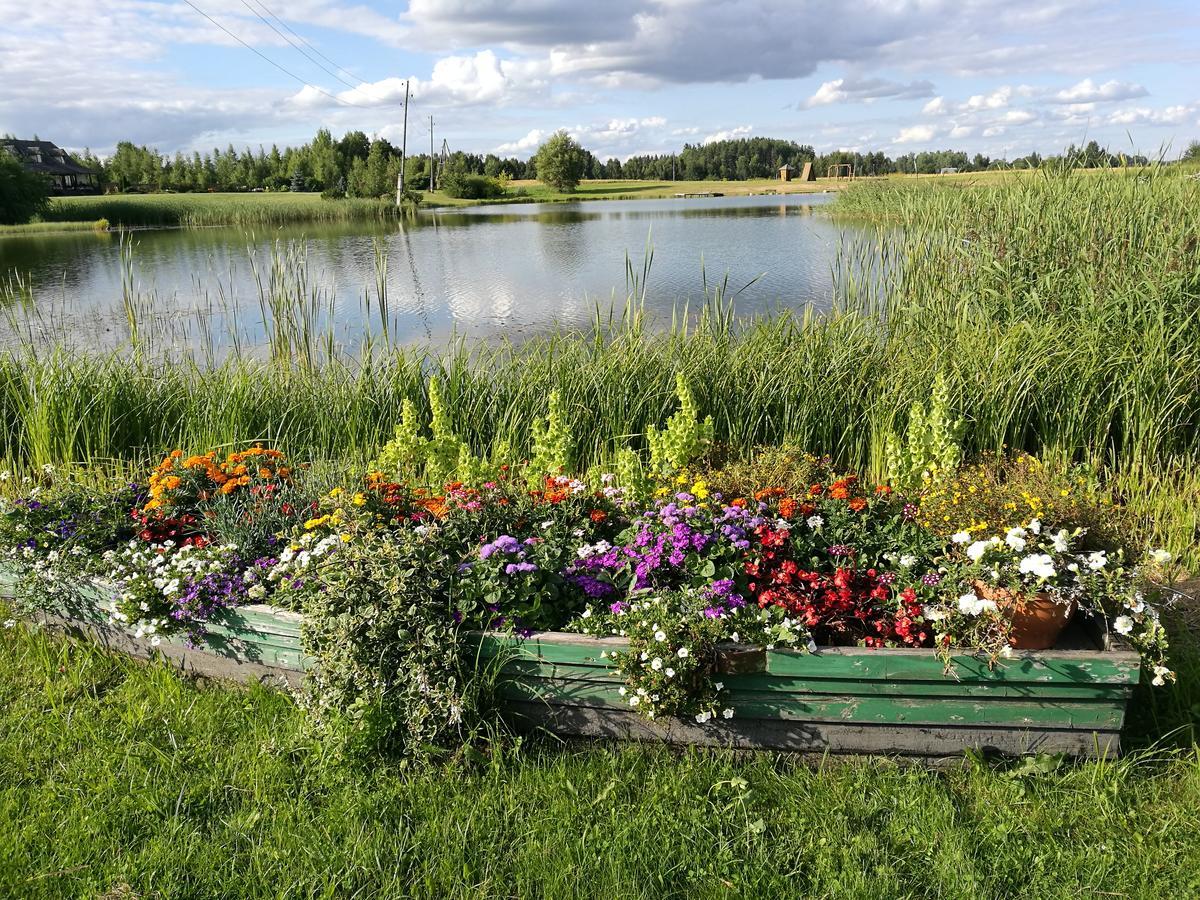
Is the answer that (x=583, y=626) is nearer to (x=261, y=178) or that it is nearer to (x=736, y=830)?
(x=736, y=830)

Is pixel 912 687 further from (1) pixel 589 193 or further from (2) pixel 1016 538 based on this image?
(1) pixel 589 193

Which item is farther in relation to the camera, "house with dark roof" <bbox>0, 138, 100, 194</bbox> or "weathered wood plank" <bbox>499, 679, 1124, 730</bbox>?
"house with dark roof" <bbox>0, 138, 100, 194</bbox>

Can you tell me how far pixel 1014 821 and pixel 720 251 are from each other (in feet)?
55.1

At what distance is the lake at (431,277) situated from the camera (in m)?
9.70

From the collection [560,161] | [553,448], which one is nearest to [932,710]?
[553,448]

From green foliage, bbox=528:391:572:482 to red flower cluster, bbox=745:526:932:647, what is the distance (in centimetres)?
138

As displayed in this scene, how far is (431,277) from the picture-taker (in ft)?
53.4

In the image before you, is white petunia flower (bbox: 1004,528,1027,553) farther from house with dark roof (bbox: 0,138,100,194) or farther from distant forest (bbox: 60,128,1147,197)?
house with dark roof (bbox: 0,138,100,194)

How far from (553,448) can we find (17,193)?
152 feet

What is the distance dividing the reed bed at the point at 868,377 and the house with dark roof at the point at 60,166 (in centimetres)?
8011

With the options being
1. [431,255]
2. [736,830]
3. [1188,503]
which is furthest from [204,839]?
[431,255]

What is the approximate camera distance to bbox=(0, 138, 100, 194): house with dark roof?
230ft

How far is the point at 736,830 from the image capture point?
213cm

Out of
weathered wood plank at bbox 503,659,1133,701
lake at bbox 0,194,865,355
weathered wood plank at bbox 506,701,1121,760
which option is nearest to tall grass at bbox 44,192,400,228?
lake at bbox 0,194,865,355
